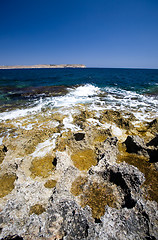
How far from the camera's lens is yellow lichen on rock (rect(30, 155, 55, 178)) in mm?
6297

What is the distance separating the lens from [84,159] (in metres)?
7.16

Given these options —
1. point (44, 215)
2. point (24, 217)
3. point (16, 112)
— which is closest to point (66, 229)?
point (44, 215)

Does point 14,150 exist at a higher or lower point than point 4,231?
lower

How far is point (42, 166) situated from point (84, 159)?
7.86 feet

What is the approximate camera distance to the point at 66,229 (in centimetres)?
336

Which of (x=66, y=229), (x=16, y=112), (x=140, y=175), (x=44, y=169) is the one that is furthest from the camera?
(x=16, y=112)

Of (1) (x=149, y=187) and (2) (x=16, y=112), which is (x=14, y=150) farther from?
(2) (x=16, y=112)

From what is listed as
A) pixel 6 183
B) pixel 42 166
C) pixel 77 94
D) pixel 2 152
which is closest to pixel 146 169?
pixel 42 166

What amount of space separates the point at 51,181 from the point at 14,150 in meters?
3.88

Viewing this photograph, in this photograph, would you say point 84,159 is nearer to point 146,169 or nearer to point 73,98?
point 146,169

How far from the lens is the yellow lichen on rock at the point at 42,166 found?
20.7ft

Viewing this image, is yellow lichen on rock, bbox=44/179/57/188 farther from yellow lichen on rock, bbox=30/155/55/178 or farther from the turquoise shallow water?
the turquoise shallow water

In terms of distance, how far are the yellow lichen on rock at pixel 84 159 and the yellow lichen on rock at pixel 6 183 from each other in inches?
125

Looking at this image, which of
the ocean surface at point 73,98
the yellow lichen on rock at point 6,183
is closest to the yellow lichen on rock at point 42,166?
the yellow lichen on rock at point 6,183
